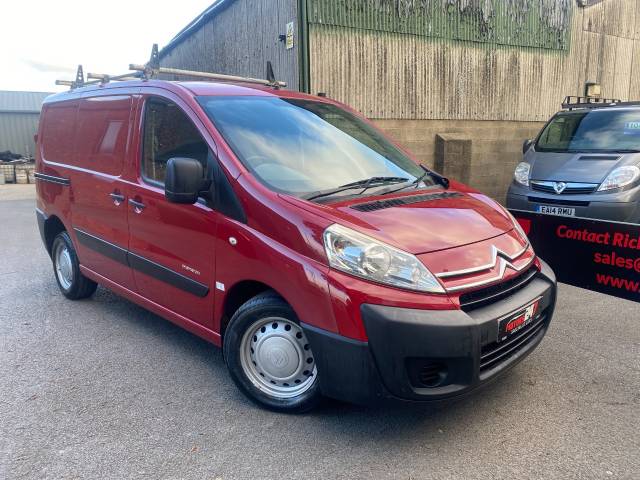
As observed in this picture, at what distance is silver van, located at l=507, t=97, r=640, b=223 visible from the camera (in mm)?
6309

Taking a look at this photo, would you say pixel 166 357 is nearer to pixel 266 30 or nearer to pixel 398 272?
pixel 398 272

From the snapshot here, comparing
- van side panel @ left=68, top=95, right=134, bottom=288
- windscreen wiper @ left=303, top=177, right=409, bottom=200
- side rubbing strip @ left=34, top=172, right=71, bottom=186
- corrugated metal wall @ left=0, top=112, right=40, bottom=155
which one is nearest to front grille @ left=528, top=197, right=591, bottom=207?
windscreen wiper @ left=303, top=177, right=409, bottom=200

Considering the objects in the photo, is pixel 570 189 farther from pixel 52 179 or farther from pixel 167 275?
pixel 52 179

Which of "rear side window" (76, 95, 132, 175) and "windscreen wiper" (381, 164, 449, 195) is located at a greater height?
"rear side window" (76, 95, 132, 175)

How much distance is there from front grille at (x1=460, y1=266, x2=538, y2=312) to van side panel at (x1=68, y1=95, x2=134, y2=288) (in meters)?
2.55

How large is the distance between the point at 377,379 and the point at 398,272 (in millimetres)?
518

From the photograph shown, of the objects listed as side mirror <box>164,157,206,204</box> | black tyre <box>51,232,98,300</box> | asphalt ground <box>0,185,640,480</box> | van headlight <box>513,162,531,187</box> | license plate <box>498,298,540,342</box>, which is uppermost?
side mirror <box>164,157,206,204</box>

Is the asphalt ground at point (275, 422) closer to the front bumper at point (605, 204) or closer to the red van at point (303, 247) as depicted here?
the red van at point (303, 247)

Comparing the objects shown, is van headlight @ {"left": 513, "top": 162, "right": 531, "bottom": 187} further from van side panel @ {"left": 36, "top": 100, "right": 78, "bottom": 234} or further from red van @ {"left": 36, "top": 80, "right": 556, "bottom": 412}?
van side panel @ {"left": 36, "top": 100, "right": 78, "bottom": 234}

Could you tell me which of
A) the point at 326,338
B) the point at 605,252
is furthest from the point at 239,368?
the point at 605,252

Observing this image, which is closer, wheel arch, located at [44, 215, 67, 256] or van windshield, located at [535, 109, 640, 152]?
wheel arch, located at [44, 215, 67, 256]

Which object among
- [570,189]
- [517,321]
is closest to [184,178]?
[517,321]

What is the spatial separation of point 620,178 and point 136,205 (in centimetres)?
557

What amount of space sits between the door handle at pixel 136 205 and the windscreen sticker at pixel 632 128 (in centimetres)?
639
